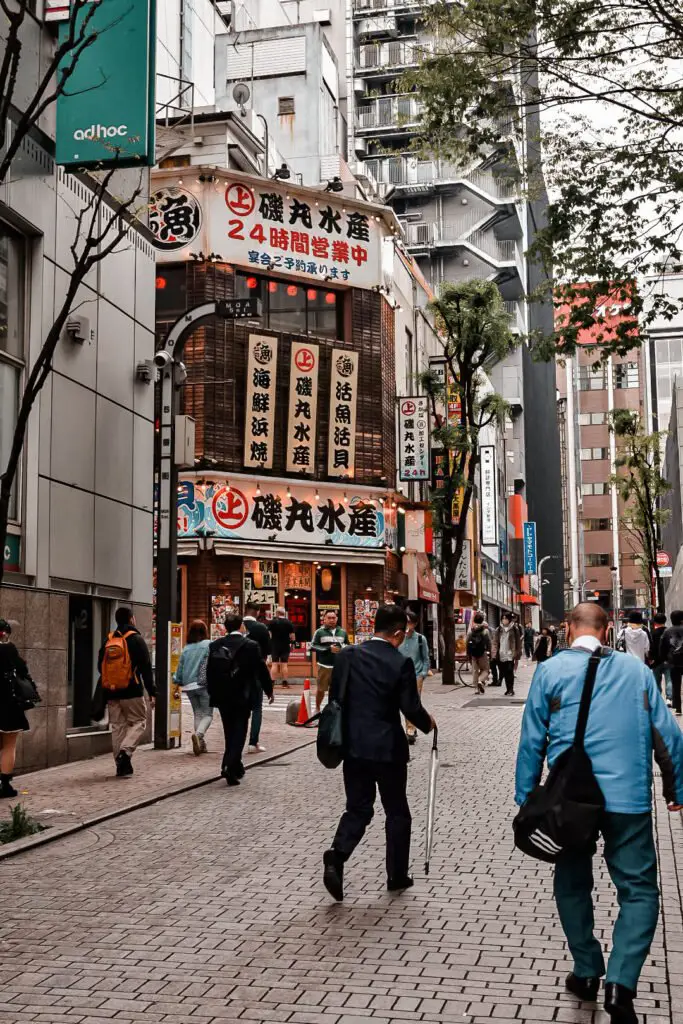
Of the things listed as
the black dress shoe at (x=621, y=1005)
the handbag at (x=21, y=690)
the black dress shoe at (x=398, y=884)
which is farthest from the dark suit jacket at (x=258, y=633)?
the black dress shoe at (x=621, y=1005)

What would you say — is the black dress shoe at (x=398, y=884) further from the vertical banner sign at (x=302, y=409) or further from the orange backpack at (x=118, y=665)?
the vertical banner sign at (x=302, y=409)

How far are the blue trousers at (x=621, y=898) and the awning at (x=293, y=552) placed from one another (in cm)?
2530

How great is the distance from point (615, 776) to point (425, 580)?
3531cm

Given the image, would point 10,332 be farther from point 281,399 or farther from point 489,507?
point 489,507

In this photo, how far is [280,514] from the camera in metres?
31.5

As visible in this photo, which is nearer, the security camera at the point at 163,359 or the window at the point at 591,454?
the security camera at the point at 163,359

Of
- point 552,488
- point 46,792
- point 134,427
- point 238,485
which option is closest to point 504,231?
point 552,488

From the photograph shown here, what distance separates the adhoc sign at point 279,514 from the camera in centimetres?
3041

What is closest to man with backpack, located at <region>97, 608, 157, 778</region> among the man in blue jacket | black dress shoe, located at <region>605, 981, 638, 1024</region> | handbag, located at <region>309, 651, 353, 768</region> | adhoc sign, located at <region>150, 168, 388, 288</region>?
handbag, located at <region>309, 651, 353, 768</region>

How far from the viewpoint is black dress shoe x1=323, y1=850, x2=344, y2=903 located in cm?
716

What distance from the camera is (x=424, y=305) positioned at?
4412cm

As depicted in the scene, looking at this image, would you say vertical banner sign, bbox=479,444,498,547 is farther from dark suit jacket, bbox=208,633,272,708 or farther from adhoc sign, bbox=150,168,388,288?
dark suit jacket, bbox=208,633,272,708

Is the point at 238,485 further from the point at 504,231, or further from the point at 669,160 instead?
the point at 504,231

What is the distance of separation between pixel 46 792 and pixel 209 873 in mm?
4451
